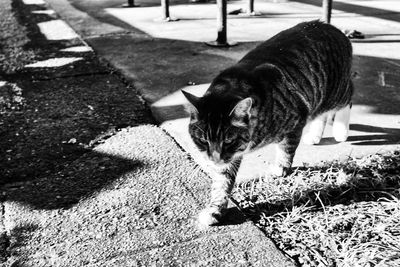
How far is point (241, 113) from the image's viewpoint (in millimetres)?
2363

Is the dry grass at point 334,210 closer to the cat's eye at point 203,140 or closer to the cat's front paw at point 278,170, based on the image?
the cat's front paw at point 278,170

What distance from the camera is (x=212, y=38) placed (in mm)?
5930

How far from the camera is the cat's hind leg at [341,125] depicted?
319 cm

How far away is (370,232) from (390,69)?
2.82 metres

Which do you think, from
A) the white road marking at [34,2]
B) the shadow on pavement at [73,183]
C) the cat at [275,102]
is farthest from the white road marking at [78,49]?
the white road marking at [34,2]

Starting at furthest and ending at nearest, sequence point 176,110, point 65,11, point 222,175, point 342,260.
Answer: point 65,11 < point 176,110 < point 222,175 < point 342,260

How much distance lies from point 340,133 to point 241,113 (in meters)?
1.18

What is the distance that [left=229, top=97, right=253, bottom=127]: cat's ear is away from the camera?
7.52 feet

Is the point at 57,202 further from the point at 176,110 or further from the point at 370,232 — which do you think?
the point at 370,232

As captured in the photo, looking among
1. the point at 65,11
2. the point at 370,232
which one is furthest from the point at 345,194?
the point at 65,11

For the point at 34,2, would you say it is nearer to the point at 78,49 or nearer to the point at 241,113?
the point at 78,49

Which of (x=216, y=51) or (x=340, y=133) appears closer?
(x=340, y=133)

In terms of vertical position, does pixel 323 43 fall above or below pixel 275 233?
above

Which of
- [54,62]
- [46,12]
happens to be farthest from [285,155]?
[46,12]
